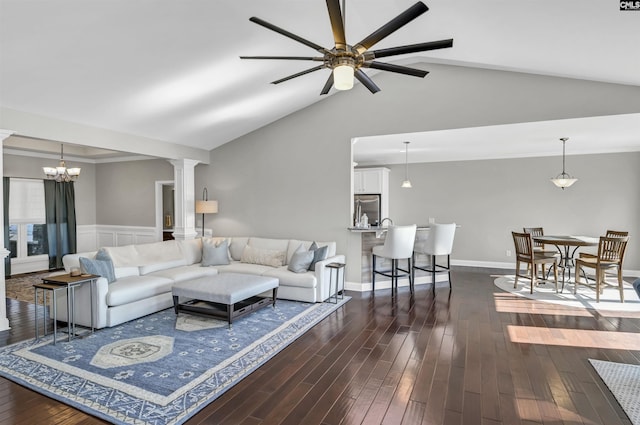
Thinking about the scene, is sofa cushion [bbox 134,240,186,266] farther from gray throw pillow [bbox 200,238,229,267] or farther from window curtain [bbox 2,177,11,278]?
window curtain [bbox 2,177,11,278]

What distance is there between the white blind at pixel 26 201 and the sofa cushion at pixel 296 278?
5.68m

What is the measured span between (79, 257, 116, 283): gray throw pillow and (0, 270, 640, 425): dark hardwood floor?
33.3 inches

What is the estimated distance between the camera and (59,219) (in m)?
7.83

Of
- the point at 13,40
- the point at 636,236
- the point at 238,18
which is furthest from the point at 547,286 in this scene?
Answer: the point at 13,40

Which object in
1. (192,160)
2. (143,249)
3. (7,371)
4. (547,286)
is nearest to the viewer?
(7,371)

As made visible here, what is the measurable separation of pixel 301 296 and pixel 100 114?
3.60 meters

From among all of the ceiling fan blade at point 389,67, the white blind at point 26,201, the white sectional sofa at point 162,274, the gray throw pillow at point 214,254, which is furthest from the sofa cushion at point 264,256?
the white blind at point 26,201

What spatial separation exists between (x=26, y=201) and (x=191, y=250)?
13.8ft

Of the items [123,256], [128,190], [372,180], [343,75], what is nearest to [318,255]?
[123,256]

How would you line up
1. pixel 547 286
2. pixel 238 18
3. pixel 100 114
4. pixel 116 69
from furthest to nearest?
1. pixel 547 286
2. pixel 100 114
3. pixel 116 69
4. pixel 238 18

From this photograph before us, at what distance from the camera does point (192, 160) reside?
21.9ft

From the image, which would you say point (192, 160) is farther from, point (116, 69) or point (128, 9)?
point (128, 9)

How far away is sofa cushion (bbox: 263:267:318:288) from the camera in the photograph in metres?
4.95

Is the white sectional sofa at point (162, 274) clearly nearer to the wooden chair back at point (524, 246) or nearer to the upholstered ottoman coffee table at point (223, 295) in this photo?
the upholstered ottoman coffee table at point (223, 295)
